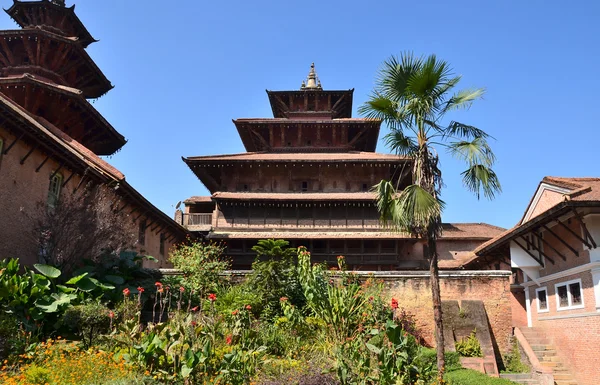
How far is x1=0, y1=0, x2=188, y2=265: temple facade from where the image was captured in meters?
14.1

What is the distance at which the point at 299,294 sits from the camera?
15.0 meters

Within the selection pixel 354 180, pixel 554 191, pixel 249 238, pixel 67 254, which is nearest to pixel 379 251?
pixel 354 180

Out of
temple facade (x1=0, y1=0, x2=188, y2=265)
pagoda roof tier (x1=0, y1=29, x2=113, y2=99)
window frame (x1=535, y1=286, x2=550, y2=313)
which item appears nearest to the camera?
temple facade (x1=0, y1=0, x2=188, y2=265)

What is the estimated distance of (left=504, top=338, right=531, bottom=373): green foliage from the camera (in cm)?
1662

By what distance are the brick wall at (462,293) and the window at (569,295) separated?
2403mm

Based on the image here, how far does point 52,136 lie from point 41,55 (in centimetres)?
914

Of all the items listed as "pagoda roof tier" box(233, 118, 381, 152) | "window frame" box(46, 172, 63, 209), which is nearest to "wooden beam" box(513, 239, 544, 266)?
"pagoda roof tier" box(233, 118, 381, 152)

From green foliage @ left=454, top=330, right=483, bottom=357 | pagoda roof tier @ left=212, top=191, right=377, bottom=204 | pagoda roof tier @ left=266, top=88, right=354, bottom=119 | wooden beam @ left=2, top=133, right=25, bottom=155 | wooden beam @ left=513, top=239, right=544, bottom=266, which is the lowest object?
green foliage @ left=454, top=330, right=483, bottom=357

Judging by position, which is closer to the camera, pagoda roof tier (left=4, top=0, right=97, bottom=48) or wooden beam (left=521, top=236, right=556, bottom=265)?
wooden beam (left=521, top=236, right=556, bottom=265)

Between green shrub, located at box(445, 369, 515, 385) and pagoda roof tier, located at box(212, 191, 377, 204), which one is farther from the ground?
pagoda roof tier, located at box(212, 191, 377, 204)

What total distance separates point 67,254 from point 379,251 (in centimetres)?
1688

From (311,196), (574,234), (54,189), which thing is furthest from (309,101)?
(574,234)

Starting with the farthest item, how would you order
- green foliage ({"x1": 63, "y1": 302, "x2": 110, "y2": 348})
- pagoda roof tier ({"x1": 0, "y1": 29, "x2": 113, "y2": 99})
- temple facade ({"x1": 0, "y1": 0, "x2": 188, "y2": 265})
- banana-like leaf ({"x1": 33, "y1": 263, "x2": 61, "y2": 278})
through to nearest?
pagoda roof tier ({"x1": 0, "y1": 29, "x2": 113, "y2": 99}) < temple facade ({"x1": 0, "y1": 0, "x2": 188, "y2": 265}) < banana-like leaf ({"x1": 33, "y1": 263, "x2": 61, "y2": 278}) < green foliage ({"x1": 63, "y1": 302, "x2": 110, "y2": 348})

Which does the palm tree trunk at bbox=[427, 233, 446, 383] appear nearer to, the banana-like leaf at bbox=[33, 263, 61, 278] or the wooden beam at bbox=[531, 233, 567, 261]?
the wooden beam at bbox=[531, 233, 567, 261]
